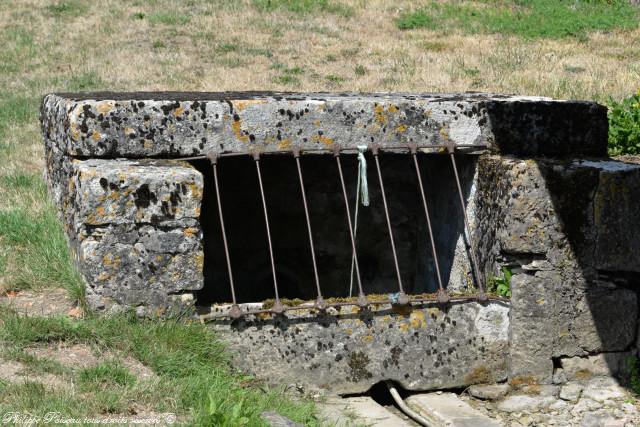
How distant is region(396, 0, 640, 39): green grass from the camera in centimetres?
1410

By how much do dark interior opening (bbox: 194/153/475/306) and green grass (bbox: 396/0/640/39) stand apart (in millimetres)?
8735

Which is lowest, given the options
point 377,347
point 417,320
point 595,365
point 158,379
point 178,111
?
point 595,365

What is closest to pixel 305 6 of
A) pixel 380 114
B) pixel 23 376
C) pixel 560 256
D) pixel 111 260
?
pixel 380 114

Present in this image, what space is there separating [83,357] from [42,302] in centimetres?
72

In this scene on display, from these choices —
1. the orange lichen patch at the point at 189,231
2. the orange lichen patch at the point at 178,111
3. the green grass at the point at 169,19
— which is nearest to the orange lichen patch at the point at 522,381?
the orange lichen patch at the point at 189,231

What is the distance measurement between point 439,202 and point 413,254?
0.61 m

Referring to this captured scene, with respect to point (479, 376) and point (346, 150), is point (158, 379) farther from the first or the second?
point (479, 376)

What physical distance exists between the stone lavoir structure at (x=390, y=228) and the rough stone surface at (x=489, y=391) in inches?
1.5

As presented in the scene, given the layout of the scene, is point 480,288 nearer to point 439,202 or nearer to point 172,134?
point 439,202

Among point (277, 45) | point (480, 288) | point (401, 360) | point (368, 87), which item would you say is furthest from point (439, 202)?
point (277, 45)

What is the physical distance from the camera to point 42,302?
4309 mm

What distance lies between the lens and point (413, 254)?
593 cm

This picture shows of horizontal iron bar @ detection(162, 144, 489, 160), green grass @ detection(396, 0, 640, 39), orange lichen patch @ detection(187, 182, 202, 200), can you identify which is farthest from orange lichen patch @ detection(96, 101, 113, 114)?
green grass @ detection(396, 0, 640, 39)

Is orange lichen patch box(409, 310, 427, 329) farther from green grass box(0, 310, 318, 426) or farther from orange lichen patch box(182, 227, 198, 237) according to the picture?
orange lichen patch box(182, 227, 198, 237)
